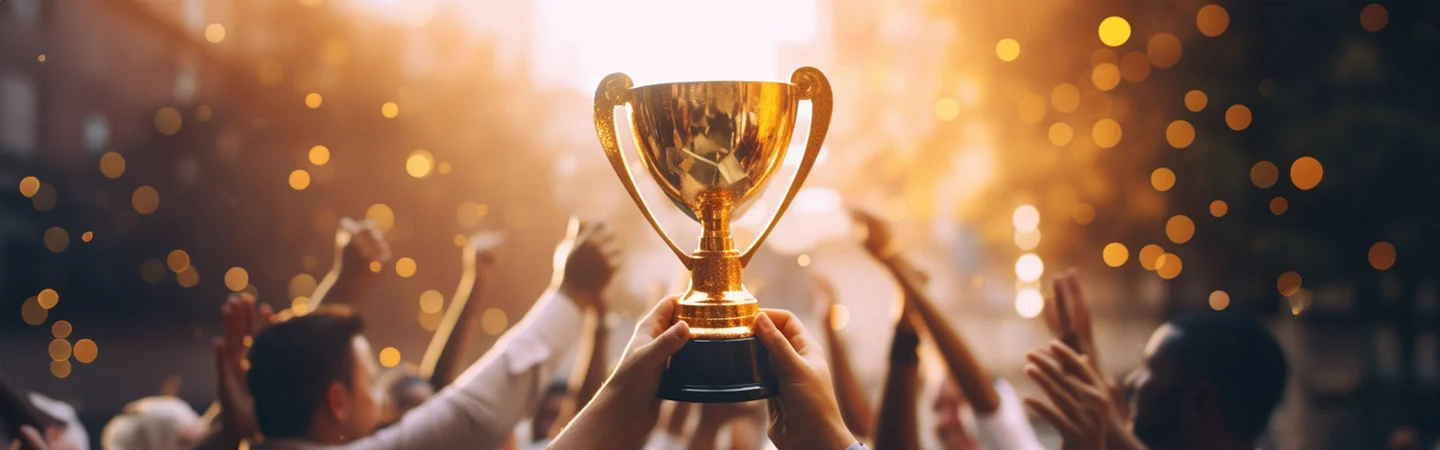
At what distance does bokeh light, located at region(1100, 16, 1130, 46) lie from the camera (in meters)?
3.66

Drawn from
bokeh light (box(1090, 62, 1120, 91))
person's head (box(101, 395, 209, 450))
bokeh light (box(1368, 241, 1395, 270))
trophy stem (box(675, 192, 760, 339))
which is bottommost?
person's head (box(101, 395, 209, 450))

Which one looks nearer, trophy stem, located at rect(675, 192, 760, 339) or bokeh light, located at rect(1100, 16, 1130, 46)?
trophy stem, located at rect(675, 192, 760, 339)

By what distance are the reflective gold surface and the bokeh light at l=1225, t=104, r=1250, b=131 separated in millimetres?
3280

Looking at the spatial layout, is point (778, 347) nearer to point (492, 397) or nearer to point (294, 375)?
point (492, 397)

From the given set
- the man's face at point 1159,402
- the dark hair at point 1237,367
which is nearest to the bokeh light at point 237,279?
the man's face at point 1159,402

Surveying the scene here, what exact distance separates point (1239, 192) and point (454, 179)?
12.5ft

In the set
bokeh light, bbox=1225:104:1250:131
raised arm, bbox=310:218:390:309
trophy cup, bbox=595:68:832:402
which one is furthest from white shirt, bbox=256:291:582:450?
bokeh light, bbox=1225:104:1250:131

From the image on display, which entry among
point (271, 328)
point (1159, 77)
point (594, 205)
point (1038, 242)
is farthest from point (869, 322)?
point (271, 328)

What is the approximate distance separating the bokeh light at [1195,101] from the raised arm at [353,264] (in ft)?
12.2

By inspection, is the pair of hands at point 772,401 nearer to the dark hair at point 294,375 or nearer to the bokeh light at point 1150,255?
the dark hair at point 294,375

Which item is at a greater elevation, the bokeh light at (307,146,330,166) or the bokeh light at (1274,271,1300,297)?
the bokeh light at (307,146,330,166)

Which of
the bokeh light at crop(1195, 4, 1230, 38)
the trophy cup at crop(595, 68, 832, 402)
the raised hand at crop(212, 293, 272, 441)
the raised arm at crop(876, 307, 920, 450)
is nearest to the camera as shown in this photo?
the trophy cup at crop(595, 68, 832, 402)

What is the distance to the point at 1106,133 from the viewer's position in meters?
3.64

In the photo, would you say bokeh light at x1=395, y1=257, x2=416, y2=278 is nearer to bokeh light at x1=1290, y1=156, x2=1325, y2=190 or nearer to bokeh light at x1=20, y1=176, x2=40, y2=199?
bokeh light at x1=20, y1=176, x2=40, y2=199
